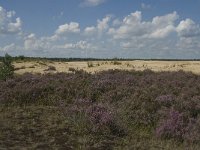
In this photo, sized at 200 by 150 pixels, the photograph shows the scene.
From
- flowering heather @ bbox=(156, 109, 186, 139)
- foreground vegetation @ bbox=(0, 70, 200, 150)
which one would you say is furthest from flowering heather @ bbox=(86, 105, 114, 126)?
flowering heather @ bbox=(156, 109, 186, 139)

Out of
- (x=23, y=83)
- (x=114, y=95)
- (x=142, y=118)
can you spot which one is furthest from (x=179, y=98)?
(x=23, y=83)

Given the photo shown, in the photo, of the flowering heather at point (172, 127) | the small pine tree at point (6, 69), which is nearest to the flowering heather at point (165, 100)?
the flowering heather at point (172, 127)

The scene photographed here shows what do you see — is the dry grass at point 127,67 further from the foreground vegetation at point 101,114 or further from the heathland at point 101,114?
the foreground vegetation at point 101,114

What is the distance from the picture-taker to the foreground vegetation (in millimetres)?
12836

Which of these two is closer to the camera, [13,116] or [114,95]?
[13,116]

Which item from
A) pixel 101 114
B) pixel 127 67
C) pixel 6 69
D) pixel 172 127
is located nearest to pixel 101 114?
pixel 101 114

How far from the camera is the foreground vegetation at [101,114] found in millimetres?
12836

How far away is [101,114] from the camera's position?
14.6 metres

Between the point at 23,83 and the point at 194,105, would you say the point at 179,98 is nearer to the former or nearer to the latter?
the point at 194,105

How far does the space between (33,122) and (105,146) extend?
158 inches

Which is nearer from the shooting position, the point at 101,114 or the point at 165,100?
the point at 101,114

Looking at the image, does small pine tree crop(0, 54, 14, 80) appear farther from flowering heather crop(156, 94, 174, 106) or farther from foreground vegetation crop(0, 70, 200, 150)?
flowering heather crop(156, 94, 174, 106)

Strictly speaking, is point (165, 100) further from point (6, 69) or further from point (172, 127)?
point (6, 69)

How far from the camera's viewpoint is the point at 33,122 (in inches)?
606
